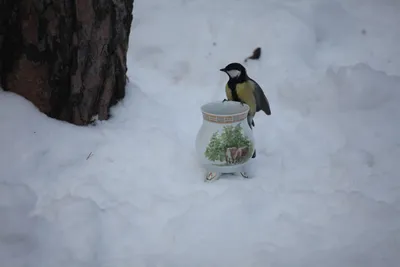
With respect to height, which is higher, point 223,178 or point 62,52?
point 62,52

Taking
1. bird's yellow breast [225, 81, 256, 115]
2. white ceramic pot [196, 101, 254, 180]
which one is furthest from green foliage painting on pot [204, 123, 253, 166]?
bird's yellow breast [225, 81, 256, 115]

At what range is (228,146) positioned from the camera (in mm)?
1353

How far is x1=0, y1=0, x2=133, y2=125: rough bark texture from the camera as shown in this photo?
141cm

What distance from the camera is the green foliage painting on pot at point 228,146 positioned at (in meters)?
1.35

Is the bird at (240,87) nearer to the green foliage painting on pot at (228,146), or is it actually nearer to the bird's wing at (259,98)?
the bird's wing at (259,98)

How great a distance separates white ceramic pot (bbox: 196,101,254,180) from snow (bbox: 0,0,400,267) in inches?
2.0

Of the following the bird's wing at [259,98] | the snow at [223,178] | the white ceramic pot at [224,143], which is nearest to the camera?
the snow at [223,178]

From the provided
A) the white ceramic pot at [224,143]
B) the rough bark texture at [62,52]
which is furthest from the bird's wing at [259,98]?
the rough bark texture at [62,52]

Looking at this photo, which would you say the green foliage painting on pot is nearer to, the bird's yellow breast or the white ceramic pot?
the white ceramic pot

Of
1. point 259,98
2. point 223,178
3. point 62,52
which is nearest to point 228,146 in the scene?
point 223,178

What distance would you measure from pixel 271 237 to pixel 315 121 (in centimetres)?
74

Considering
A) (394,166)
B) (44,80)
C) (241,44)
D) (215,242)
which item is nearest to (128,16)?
(44,80)

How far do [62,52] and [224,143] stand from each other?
0.60 m

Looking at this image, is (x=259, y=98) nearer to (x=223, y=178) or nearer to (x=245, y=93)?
(x=245, y=93)
